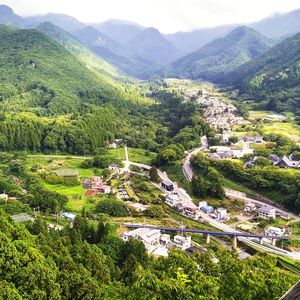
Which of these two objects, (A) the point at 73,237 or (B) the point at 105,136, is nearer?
(A) the point at 73,237

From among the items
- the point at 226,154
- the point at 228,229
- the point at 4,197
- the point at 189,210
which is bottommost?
the point at 189,210

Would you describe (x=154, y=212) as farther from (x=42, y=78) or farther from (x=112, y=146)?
(x=42, y=78)

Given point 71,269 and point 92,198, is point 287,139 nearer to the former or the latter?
point 92,198

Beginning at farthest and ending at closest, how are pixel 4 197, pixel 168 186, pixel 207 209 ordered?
pixel 168 186
pixel 207 209
pixel 4 197

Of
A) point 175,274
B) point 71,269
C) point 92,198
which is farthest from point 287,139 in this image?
point 175,274

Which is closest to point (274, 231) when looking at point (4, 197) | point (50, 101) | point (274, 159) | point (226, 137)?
point (274, 159)
